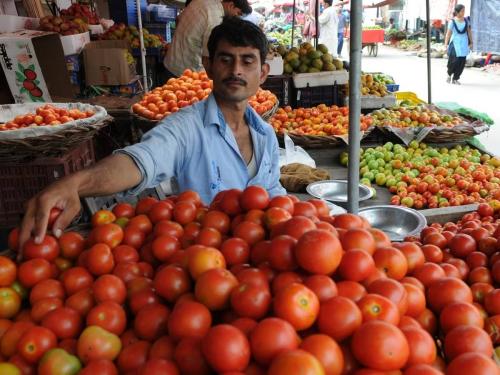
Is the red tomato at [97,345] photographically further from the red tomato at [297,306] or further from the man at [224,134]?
the man at [224,134]

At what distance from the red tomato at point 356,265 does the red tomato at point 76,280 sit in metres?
0.69

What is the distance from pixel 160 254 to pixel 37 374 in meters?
0.43

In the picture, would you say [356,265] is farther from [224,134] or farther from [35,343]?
[224,134]

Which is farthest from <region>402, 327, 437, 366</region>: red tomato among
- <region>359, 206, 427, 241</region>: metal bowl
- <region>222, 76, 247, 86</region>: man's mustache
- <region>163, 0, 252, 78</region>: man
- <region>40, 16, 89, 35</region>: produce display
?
<region>40, 16, 89, 35</region>: produce display

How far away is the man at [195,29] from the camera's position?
Answer: 538 centimetres

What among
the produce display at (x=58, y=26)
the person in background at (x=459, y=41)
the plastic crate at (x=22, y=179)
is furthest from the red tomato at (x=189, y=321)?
the person in background at (x=459, y=41)

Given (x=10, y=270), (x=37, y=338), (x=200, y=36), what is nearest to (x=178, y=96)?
(x=200, y=36)

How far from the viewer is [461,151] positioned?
495 centimetres

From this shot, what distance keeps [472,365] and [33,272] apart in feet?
3.69

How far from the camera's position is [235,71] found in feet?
7.95

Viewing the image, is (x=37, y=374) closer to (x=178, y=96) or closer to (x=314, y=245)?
(x=314, y=245)

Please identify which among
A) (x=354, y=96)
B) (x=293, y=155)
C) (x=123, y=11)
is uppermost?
(x=123, y=11)

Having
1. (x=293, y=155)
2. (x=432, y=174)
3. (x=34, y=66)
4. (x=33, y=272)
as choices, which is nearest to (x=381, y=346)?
(x=33, y=272)

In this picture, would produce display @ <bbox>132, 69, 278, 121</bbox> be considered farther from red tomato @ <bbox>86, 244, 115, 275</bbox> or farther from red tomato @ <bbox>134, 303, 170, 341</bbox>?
red tomato @ <bbox>134, 303, 170, 341</bbox>
